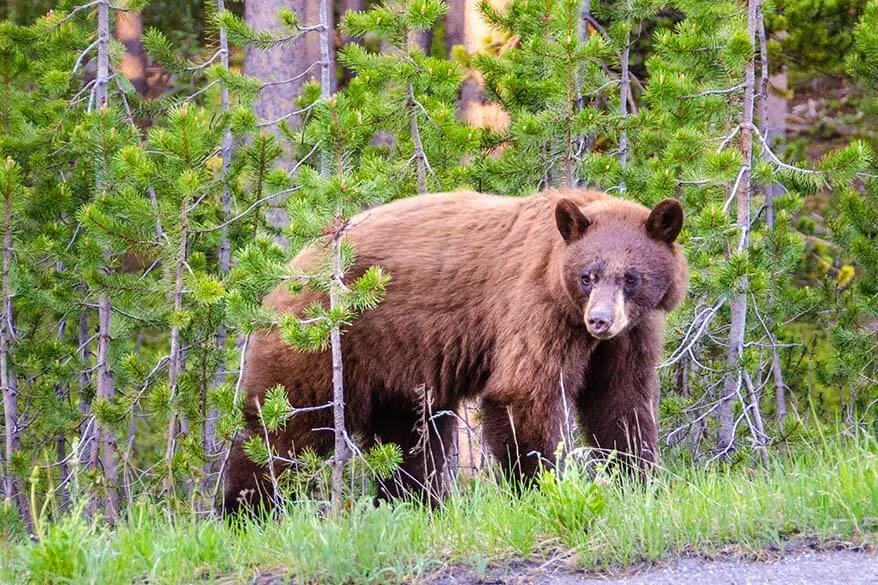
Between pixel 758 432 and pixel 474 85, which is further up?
pixel 474 85

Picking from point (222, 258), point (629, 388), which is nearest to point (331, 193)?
point (629, 388)

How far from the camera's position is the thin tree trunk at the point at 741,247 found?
667 centimetres

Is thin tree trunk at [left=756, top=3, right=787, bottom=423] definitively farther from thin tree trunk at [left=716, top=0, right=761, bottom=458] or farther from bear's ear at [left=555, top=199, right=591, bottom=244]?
bear's ear at [left=555, top=199, right=591, bottom=244]

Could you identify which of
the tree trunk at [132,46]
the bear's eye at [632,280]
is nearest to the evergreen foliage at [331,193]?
the bear's eye at [632,280]

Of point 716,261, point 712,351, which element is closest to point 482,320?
point 716,261

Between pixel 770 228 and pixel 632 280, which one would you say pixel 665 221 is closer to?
pixel 632 280

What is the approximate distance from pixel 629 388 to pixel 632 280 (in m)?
0.58

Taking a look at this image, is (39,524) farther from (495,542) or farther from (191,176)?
(191,176)

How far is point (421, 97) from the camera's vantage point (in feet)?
23.4

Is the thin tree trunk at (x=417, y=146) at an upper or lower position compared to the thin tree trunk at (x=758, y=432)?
upper

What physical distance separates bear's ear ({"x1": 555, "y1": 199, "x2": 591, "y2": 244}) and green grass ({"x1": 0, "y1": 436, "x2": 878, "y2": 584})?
1476 millimetres

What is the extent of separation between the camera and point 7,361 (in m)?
8.59

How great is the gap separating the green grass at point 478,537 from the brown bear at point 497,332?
1024mm

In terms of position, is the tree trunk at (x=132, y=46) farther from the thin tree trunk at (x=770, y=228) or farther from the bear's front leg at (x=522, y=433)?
the bear's front leg at (x=522, y=433)
